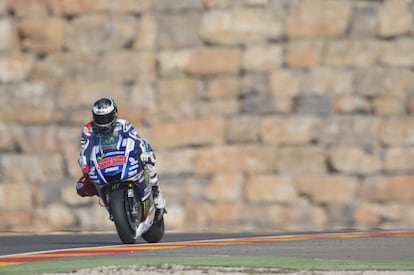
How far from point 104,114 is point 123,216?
91 cm

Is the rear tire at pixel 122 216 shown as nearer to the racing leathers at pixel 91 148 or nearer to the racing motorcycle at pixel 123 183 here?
the racing motorcycle at pixel 123 183

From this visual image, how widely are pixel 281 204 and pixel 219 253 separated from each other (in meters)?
6.59

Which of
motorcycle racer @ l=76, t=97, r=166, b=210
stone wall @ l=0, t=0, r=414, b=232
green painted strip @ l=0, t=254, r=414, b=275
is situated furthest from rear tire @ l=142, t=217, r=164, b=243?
stone wall @ l=0, t=0, r=414, b=232

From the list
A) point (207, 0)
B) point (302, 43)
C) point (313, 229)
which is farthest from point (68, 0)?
point (313, 229)

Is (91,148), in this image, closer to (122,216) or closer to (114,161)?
(114,161)

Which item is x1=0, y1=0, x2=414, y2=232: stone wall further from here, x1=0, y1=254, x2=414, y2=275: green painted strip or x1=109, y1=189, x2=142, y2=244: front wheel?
x1=0, y1=254, x2=414, y2=275: green painted strip

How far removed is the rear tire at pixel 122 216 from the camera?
518 inches

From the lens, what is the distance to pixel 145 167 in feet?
45.1

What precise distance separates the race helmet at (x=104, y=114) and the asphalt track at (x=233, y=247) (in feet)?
3.44

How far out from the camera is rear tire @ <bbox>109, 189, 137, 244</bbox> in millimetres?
13156

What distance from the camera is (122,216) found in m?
13.2

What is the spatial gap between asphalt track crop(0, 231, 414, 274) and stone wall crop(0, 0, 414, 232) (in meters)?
2.94

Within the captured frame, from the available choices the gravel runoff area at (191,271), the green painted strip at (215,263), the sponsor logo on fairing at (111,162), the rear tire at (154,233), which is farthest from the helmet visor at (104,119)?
the gravel runoff area at (191,271)

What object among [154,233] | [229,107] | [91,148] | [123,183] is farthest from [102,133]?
[229,107]
